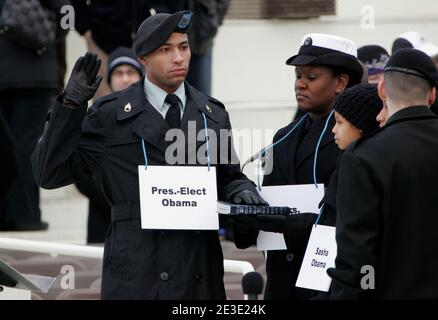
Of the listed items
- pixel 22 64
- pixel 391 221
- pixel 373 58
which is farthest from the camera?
pixel 22 64

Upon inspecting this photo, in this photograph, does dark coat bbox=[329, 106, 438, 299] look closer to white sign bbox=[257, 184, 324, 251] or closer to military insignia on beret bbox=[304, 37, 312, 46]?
white sign bbox=[257, 184, 324, 251]

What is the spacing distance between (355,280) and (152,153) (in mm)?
1426

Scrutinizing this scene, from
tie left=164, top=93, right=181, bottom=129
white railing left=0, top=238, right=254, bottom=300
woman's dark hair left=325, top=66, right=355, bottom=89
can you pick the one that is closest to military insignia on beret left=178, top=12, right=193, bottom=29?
tie left=164, top=93, right=181, bottom=129

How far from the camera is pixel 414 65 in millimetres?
5977

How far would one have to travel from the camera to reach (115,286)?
667 centimetres

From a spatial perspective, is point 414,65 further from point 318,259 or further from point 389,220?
point 318,259

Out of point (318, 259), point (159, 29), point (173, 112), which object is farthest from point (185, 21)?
point (318, 259)

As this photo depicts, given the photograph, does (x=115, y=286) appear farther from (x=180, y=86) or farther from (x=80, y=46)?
(x=80, y=46)

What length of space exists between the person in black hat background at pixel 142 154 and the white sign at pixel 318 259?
0.35m

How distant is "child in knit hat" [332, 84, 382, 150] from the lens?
645cm

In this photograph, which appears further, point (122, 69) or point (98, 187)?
point (122, 69)

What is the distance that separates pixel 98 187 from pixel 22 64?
3.34ft
